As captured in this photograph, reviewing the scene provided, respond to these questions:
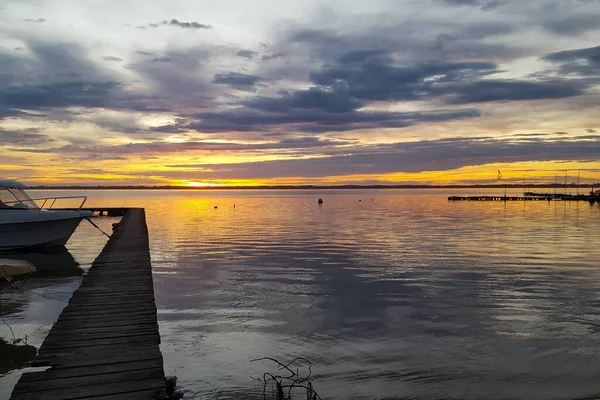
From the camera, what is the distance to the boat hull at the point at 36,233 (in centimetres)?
2267

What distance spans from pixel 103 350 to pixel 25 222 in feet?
60.6

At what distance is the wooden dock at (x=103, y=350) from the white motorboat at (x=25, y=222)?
521 inches

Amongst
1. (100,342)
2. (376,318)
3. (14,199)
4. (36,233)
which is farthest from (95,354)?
(14,199)

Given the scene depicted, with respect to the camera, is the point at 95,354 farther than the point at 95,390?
Yes

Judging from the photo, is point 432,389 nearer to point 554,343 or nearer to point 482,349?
point 482,349

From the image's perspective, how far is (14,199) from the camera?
76.5 ft

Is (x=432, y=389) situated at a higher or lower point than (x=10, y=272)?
lower

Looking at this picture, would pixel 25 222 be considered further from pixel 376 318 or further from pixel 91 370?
pixel 91 370

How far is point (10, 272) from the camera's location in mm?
11391

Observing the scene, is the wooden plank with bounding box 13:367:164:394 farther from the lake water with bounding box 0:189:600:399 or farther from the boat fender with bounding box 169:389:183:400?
the lake water with bounding box 0:189:600:399

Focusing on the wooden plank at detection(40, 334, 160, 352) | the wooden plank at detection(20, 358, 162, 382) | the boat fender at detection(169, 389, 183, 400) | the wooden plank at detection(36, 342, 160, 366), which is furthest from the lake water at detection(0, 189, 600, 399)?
the wooden plank at detection(20, 358, 162, 382)

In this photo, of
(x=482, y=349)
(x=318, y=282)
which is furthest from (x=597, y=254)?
(x=482, y=349)

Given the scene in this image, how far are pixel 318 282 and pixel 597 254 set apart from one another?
15.2 metres

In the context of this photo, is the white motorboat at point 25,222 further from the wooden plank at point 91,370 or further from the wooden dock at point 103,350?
the wooden plank at point 91,370
